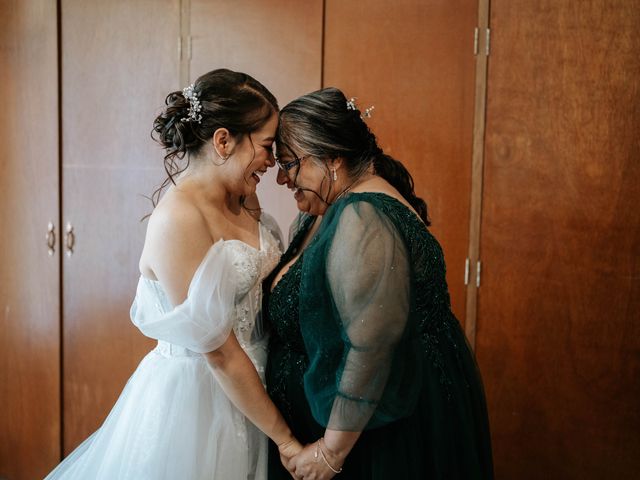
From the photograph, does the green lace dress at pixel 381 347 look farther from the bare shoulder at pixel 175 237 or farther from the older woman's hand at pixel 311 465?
the bare shoulder at pixel 175 237

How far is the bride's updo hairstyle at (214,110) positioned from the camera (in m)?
1.72

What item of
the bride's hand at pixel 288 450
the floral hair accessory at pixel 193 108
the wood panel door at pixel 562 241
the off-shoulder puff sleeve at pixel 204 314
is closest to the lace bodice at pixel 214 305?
the off-shoulder puff sleeve at pixel 204 314

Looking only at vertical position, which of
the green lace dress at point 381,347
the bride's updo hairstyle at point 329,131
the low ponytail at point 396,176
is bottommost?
Result: the green lace dress at point 381,347

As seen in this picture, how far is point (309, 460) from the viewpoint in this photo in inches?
64.8

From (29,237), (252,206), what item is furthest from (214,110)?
(29,237)

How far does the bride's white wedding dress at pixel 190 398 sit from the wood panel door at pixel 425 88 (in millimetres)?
891

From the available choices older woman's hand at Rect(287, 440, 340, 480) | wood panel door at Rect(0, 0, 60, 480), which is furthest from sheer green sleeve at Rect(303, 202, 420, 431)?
wood panel door at Rect(0, 0, 60, 480)

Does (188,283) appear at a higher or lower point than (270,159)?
lower

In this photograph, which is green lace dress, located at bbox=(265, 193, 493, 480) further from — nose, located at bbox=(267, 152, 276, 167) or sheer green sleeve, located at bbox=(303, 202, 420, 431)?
nose, located at bbox=(267, 152, 276, 167)

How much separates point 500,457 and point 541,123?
1225 millimetres

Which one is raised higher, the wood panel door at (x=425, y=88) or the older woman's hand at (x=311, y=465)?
the wood panel door at (x=425, y=88)

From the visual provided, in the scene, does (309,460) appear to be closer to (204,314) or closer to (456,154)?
(204,314)

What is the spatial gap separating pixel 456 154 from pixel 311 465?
51.1 inches

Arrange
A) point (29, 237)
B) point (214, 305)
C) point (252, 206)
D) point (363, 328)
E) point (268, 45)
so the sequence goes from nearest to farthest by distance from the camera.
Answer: point (363, 328) → point (214, 305) → point (252, 206) → point (268, 45) → point (29, 237)
